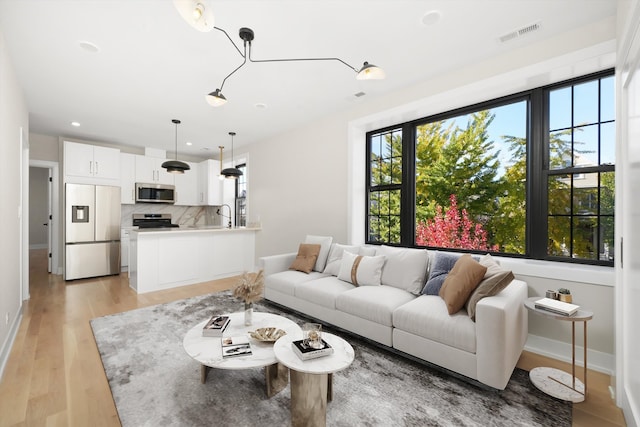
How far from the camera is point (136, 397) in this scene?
73.5 inches

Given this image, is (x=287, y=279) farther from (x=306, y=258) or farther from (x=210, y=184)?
(x=210, y=184)

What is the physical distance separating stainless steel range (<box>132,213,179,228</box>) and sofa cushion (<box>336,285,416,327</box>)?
5.62 meters

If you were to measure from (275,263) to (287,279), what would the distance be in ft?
1.46

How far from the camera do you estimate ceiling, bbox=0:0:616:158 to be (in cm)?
214

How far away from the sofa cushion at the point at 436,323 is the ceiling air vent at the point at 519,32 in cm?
239

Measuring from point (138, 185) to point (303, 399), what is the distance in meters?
6.20

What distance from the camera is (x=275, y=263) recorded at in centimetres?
385

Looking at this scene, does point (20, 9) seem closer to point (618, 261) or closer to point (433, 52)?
point (433, 52)

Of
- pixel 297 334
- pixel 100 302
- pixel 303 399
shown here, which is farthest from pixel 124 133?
pixel 303 399

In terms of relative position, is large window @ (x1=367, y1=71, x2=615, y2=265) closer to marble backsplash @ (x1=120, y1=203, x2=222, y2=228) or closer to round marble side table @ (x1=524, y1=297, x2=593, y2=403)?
round marble side table @ (x1=524, y1=297, x2=593, y2=403)

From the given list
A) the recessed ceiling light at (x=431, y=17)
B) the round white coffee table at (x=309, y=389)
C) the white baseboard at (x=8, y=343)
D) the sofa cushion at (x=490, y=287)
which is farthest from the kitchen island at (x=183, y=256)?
the recessed ceiling light at (x=431, y=17)

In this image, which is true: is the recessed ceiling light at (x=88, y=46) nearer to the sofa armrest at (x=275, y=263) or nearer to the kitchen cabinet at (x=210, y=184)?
the sofa armrest at (x=275, y=263)

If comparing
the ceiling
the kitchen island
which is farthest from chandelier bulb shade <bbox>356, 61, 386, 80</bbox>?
the kitchen island

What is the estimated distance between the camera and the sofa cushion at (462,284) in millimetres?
2209
